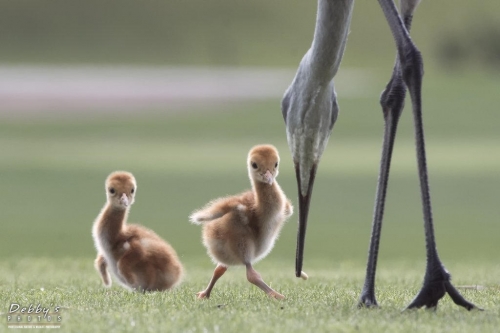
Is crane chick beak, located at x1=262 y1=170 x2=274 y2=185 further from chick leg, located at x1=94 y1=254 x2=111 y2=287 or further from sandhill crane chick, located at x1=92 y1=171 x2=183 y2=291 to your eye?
chick leg, located at x1=94 y1=254 x2=111 y2=287

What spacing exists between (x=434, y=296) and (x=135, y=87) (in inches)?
1527

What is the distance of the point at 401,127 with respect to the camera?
1011 inches

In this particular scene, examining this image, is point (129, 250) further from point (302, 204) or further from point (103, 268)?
point (302, 204)

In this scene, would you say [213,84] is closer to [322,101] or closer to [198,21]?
[198,21]

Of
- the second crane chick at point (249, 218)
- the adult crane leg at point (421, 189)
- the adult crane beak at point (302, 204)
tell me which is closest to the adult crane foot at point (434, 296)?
the adult crane leg at point (421, 189)

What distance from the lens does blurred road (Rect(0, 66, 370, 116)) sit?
114 ft

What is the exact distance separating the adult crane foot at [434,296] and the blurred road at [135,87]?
90.6ft

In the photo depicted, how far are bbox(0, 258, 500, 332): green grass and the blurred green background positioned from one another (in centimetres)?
348

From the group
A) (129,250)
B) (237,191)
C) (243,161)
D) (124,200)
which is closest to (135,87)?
(243,161)

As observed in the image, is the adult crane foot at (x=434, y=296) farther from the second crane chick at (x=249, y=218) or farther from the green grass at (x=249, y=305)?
the second crane chick at (x=249, y=218)

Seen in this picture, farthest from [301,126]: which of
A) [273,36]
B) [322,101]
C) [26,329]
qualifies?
[273,36]

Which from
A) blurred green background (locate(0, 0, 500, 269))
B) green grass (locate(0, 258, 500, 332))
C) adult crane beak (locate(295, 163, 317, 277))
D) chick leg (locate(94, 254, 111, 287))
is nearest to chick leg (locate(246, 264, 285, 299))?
green grass (locate(0, 258, 500, 332))

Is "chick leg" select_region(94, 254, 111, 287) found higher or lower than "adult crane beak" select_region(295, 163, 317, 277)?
lower

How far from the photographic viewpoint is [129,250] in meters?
6.46
